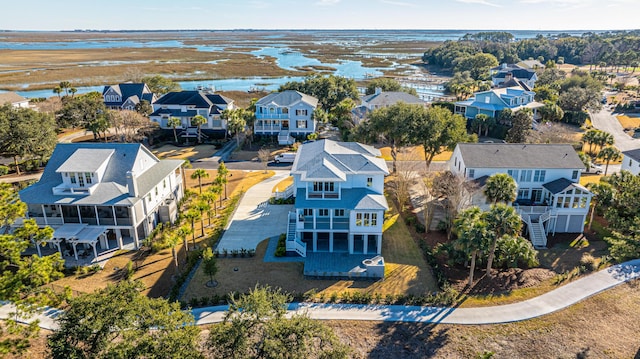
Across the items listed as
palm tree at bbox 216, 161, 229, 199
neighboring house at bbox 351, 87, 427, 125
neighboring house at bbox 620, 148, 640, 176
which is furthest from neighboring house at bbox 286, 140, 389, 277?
neighboring house at bbox 351, 87, 427, 125

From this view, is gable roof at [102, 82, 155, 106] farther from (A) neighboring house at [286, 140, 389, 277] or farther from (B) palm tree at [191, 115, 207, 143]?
(A) neighboring house at [286, 140, 389, 277]

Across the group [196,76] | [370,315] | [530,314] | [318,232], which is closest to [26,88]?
[196,76]

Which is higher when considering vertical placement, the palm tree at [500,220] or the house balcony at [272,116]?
the house balcony at [272,116]

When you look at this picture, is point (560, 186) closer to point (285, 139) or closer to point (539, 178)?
point (539, 178)

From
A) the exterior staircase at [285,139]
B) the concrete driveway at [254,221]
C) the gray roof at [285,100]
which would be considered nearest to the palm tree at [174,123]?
the gray roof at [285,100]

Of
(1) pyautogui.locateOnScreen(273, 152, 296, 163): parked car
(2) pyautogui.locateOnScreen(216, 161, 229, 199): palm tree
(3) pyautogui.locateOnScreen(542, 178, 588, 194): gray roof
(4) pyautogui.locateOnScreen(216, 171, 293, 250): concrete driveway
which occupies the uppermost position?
(3) pyautogui.locateOnScreen(542, 178, 588, 194): gray roof

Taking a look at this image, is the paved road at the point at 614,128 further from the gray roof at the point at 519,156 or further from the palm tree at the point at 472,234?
the palm tree at the point at 472,234
